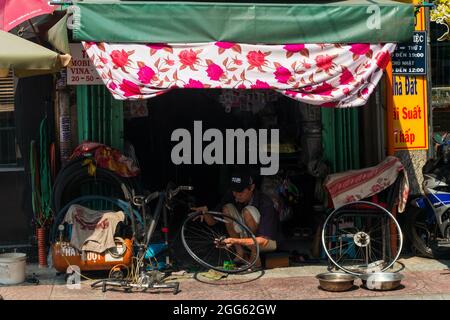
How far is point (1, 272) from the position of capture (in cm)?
713

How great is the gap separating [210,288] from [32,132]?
10.4ft

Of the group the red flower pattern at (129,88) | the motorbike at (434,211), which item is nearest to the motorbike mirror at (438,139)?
the motorbike at (434,211)

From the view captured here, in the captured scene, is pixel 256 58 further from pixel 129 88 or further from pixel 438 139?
pixel 438 139

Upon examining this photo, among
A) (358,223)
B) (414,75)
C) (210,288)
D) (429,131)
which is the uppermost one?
(414,75)

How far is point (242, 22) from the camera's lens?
6.76 m

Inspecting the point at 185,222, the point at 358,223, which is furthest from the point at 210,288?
the point at 358,223

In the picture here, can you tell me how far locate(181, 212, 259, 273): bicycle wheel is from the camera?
23.9 ft

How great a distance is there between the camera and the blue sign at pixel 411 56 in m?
8.11

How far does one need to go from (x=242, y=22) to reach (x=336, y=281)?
298 centimetres

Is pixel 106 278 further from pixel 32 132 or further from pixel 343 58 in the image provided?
pixel 343 58

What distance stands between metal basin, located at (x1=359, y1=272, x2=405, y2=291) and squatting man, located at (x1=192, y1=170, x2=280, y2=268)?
4.09 feet

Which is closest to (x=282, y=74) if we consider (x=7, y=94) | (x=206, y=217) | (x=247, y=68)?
(x=247, y=68)

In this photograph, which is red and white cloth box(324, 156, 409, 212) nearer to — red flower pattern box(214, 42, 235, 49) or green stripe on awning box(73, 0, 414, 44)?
green stripe on awning box(73, 0, 414, 44)

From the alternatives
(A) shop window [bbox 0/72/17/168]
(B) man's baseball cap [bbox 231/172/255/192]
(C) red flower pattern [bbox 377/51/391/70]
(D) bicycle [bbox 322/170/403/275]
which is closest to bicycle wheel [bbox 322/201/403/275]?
(D) bicycle [bbox 322/170/403/275]
